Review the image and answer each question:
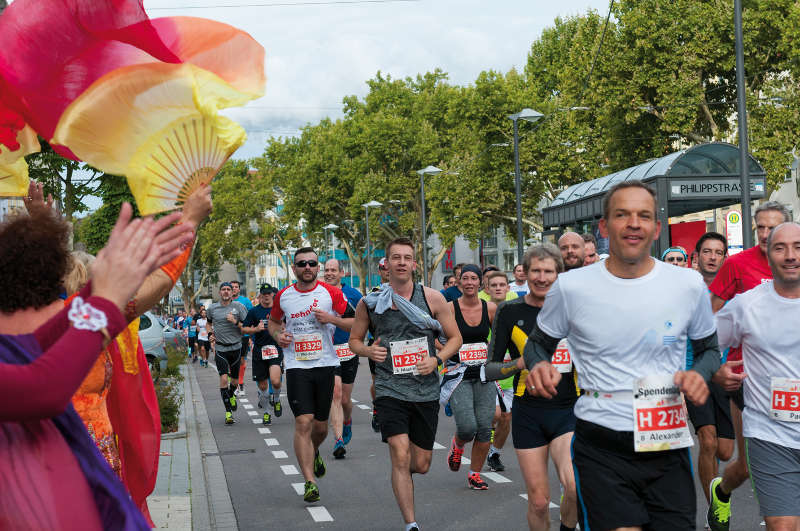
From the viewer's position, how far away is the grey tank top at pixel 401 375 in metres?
7.68

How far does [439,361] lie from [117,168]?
4.31 metres

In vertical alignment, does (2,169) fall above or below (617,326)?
above

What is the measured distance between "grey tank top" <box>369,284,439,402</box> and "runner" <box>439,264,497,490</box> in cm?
133

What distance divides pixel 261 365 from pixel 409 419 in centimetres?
947

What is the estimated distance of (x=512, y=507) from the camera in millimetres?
8758

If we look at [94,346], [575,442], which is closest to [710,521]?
[575,442]

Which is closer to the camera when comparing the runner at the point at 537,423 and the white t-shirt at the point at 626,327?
the white t-shirt at the point at 626,327

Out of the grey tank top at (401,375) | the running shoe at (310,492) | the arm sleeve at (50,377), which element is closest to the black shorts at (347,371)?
the running shoe at (310,492)

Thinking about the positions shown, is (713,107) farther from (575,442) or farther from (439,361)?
(575,442)

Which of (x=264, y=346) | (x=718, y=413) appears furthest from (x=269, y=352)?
(x=718, y=413)

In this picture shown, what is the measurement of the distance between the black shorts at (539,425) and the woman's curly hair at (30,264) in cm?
412

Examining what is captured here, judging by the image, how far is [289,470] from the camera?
1163 cm

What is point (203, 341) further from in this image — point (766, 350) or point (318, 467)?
point (766, 350)

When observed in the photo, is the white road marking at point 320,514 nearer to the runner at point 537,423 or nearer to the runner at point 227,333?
the runner at point 537,423
